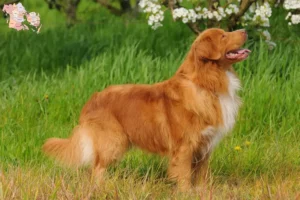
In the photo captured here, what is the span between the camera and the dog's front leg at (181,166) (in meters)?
5.41

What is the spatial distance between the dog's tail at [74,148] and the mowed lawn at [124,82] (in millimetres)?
92

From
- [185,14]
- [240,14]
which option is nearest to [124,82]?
[185,14]

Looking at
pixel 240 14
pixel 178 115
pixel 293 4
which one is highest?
pixel 293 4

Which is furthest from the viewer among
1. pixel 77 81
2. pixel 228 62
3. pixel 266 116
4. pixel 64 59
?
pixel 64 59

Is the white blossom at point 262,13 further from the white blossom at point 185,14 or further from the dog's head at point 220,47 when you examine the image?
the dog's head at point 220,47

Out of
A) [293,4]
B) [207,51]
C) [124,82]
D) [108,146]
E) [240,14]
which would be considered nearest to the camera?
[207,51]

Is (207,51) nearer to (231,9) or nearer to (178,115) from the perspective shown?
(178,115)

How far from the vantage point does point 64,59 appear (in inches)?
346

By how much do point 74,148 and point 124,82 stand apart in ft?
6.45

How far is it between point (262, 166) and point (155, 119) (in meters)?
1.11

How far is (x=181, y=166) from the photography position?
5.43 metres

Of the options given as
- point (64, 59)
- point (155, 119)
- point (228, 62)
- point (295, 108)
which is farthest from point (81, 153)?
point (64, 59)

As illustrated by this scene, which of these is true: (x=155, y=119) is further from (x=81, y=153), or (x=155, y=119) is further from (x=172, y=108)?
(x=81, y=153)

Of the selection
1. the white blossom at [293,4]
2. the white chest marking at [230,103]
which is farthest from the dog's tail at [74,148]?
the white blossom at [293,4]
